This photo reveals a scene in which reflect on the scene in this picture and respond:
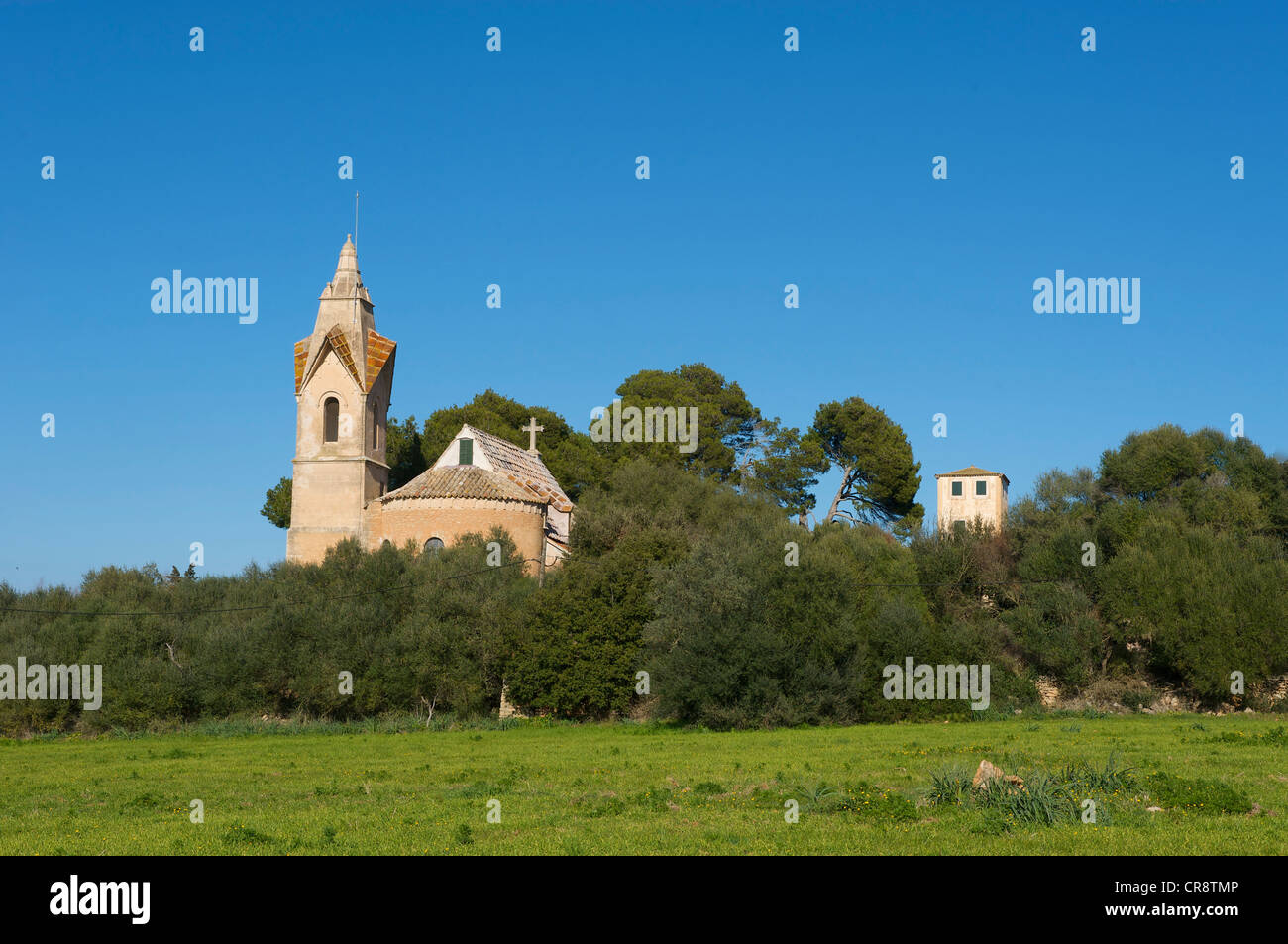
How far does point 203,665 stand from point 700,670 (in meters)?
16.7

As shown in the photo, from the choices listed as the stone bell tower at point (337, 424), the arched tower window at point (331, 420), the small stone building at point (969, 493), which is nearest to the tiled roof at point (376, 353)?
the stone bell tower at point (337, 424)

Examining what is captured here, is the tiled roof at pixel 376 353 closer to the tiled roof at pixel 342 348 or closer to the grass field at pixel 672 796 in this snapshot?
the tiled roof at pixel 342 348

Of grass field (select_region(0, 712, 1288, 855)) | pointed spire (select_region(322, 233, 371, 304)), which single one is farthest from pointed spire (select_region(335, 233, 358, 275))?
grass field (select_region(0, 712, 1288, 855))

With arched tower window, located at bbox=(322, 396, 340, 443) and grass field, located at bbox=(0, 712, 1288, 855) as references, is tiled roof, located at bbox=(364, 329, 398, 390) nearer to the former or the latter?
arched tower window, located at bbox=(322, 396, 340, 443)

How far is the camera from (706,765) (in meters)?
22.1

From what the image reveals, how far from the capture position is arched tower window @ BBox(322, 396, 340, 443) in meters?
51.0

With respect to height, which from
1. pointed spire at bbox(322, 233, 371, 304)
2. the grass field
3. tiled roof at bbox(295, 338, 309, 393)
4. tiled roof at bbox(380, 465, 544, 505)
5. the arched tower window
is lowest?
the grass field

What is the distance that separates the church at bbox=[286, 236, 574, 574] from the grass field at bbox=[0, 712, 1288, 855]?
1798 cm

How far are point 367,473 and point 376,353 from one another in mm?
5870

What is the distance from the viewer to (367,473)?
165 ft

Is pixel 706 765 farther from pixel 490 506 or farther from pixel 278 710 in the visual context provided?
pixel 490 506

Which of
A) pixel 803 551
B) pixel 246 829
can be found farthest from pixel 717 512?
pixel 246 829

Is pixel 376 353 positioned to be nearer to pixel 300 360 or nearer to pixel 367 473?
pixel 300 360

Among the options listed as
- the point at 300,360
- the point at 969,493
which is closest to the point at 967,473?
the point at 969,493
